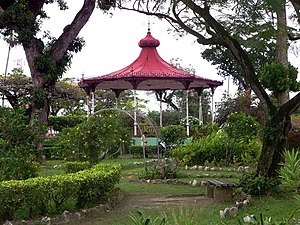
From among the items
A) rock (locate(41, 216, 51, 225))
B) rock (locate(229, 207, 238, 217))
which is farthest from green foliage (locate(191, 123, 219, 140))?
rock (locate(41, 216, 51, 225))

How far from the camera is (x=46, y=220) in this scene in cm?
679

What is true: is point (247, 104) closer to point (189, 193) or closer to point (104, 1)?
point (104, 1)

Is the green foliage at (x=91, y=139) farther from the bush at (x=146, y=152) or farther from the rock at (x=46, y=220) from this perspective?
the bush at (x=146, y=152)

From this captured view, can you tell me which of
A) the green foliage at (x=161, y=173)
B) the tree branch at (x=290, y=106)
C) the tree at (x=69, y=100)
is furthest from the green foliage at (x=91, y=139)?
the tree at (x=69, y=100)

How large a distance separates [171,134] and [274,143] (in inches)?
403

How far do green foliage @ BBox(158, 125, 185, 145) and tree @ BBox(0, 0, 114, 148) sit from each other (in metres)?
4.57

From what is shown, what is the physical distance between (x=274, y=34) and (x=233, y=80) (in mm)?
31317

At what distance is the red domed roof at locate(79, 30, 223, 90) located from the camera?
22.7 metres

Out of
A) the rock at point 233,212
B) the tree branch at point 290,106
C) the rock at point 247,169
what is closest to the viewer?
the rock at point 233,212

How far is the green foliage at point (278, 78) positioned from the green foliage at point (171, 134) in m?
9.88

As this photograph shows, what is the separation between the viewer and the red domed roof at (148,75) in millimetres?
22672

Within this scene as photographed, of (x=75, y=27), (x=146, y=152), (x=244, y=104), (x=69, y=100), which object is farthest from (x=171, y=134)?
(x=69, y=100)

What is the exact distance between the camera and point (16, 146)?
8.34m

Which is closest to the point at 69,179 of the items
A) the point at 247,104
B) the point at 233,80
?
the point at 247,104
